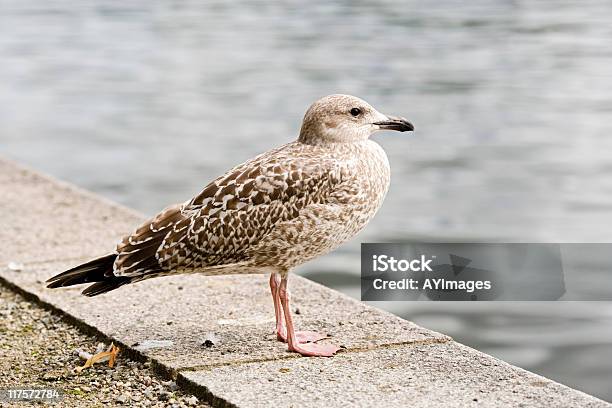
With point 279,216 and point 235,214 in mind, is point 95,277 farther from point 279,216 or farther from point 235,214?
point 279,216

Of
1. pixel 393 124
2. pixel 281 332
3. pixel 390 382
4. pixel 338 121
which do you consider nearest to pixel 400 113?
pixel 393 124

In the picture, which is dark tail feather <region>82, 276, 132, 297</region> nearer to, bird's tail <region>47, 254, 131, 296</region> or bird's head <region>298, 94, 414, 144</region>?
bird's tail <region>47, 254, 131, 296</region>

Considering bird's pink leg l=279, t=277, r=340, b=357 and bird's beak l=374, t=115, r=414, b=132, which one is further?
bird's beak l=374, t=115, r=414, b=132

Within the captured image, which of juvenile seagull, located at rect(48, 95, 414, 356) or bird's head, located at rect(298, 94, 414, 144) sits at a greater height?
bird's head, located at rect(298, 94, 414, 144)

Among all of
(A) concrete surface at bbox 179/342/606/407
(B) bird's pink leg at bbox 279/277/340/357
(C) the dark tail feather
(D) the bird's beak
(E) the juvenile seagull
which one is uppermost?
(D) the bird's beak

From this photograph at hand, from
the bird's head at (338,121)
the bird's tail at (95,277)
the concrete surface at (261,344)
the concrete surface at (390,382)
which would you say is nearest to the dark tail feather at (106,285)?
the bird's tail at (95,277)

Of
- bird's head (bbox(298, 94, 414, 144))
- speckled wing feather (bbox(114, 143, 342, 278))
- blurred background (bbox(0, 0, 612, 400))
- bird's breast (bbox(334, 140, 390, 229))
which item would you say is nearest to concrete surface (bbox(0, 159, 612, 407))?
speckled wing feather (bbox(114, 143, 342, 278))

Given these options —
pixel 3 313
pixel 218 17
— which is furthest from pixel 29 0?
pixel 3 313

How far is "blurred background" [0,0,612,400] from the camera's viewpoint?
356 inches

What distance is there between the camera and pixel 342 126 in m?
5.76

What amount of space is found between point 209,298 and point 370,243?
3439 mm

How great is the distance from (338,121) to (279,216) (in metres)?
0.61

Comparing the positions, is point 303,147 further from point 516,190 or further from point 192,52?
point 192,52

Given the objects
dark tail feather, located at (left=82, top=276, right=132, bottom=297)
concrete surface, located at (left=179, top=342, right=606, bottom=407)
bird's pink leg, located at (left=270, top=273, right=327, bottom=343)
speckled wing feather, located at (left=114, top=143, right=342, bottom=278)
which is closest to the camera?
concrete surface, located at (left=179, top=342, right=606, bottom=407)
